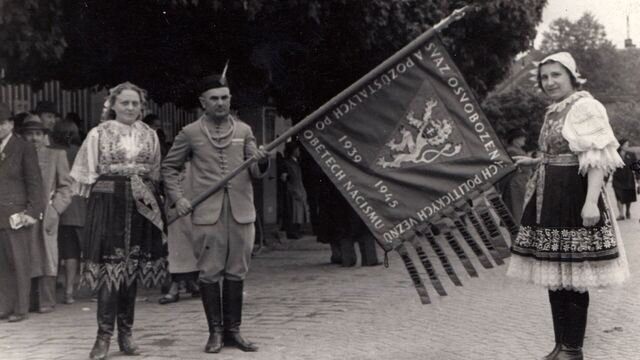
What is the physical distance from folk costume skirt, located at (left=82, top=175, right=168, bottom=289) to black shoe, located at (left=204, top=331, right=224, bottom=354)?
705mm

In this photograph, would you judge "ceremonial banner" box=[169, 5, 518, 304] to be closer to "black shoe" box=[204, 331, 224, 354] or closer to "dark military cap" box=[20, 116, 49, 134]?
"black shoe" box=[204, 331, 224, 354]

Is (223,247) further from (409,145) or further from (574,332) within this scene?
(574,332)

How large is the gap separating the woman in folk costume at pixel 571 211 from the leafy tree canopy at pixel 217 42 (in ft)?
14.4

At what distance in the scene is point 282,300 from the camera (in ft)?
29.5

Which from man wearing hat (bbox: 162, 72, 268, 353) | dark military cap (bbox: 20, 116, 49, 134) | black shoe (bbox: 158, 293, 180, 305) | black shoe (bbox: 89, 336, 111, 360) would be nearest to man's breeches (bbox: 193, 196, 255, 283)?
man wearing hat (bbox: 162, 72, 268, 353)

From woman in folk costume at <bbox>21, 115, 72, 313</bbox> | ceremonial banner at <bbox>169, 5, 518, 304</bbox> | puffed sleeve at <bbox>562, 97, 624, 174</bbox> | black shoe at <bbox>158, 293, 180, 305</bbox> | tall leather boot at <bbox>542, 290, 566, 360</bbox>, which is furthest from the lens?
black shoe at <bbox>158, 293, 180, 305</bbox>

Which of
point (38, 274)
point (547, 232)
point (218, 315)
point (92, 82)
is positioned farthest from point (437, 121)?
point (92, 82)

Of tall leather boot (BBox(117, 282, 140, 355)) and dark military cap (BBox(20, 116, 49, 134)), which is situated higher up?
dark military cap (BBox(20, 116, 49, 134))

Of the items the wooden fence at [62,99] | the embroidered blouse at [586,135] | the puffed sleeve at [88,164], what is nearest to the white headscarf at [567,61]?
the embroidered blouse at [586,135]

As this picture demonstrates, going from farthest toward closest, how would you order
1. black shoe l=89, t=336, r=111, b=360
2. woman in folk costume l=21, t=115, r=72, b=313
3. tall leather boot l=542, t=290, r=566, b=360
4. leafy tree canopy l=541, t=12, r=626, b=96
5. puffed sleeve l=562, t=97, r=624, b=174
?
leafy tree canopy l=541, t=12, r=626, b=96 < woman in folk costume l=21, t=115, r=72, b=313 < black shoe l=89, t=336, r=111, b=360 < tall leather boot l=542, t=290, r=566, b=360 < puffed sleeve l=562, t=97, r=624, b=174

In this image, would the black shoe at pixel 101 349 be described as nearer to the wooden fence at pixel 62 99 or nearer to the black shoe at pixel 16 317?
the black shoe at pixel 16 317

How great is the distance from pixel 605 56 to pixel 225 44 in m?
84.1

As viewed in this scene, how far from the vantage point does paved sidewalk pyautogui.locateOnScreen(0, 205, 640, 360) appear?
248 inches

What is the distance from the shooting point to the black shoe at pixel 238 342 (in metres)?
6.35
